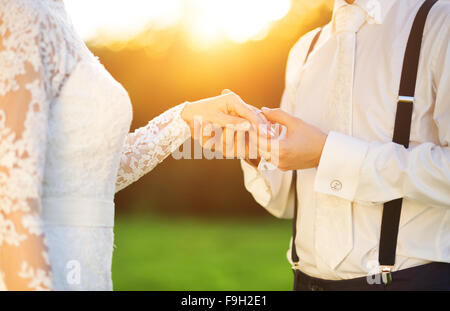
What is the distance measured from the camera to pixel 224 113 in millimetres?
2426

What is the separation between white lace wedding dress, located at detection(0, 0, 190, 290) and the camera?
140 cm

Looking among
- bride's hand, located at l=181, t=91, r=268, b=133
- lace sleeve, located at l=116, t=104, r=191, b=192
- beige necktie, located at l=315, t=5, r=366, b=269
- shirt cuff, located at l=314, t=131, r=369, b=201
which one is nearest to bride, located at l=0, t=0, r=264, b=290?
lace sleeve, located at l=116, t=104, r=191, b=192

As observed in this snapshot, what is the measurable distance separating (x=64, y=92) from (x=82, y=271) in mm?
515

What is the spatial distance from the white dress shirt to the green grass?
5.60 metres

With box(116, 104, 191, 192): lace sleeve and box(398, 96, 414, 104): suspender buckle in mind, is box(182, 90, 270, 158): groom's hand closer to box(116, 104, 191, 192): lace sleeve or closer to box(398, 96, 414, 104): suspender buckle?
box(116, 104, 191, 192): lace sleeve

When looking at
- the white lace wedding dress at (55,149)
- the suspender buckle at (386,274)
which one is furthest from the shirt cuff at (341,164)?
the white lace wedding dress at (55,149)

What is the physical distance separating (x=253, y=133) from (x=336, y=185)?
395 mm

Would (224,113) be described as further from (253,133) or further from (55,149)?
(55,149)

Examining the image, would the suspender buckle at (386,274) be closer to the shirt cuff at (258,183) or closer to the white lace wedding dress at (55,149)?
the shirt cuff at (258,183)

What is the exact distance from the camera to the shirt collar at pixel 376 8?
230 centimetres

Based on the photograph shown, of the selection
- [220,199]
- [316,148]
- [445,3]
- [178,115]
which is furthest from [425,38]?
[220,199]

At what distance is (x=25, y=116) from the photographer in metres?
1.42

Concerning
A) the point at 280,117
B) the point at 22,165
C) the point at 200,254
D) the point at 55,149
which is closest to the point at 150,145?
the point at 280,117

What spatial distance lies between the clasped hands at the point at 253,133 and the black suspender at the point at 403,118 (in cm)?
30
